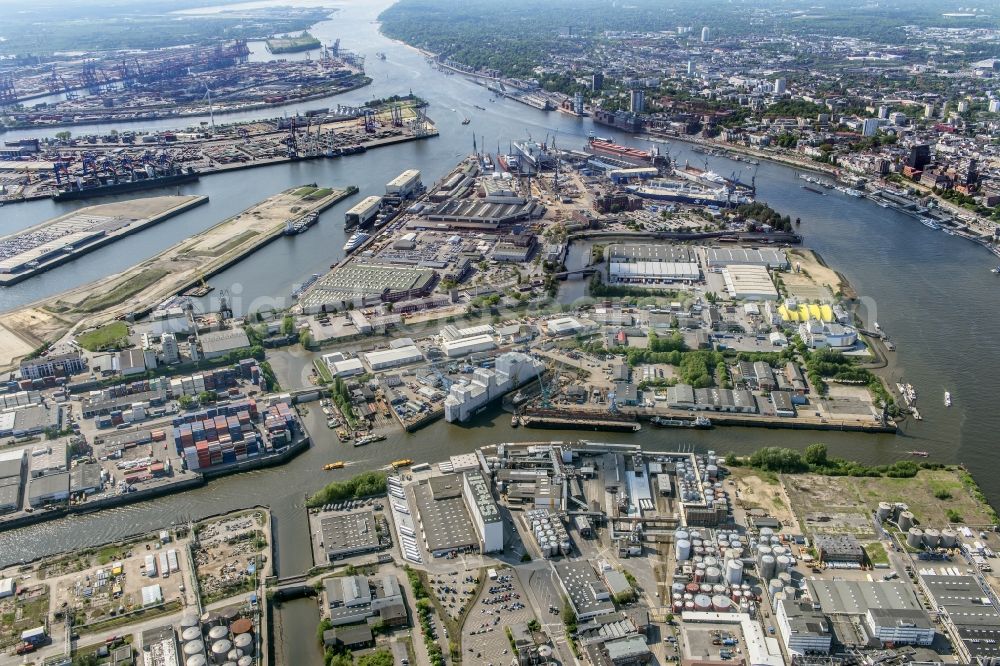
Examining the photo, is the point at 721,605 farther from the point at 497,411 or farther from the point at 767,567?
the point at 497,411

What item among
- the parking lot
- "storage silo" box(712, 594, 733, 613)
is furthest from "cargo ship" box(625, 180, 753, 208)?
the parking lot

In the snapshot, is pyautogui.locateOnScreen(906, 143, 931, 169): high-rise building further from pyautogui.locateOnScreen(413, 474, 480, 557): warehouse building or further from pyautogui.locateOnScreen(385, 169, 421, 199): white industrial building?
pyautogui.locateOnScreen(413, 474, 480, 557): warehouse building

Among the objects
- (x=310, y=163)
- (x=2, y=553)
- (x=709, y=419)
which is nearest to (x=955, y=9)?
(x=310, y=163)

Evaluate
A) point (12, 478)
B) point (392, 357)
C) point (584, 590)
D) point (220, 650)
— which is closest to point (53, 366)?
point (12, 478)

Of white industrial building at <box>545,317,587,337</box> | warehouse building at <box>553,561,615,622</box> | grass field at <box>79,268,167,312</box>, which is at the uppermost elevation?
white industrial building at <box>545,317,587,337</box>

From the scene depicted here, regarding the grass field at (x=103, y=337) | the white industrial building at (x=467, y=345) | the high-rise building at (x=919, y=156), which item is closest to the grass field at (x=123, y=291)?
the grass field at (x=103, y=337)

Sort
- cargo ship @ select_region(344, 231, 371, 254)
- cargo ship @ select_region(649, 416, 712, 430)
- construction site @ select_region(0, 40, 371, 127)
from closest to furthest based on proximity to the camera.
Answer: cargo ship @ select_region(649, 416, 712, 430)
cargo ship @ select_region(344, 231, 371, 254)
construction site @ select_region(0, 40, 371, 127)

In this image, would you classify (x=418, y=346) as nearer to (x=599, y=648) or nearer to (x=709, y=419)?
(x=709, y=419)
